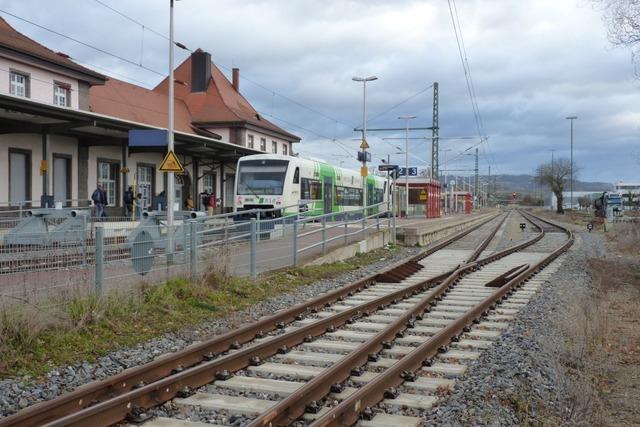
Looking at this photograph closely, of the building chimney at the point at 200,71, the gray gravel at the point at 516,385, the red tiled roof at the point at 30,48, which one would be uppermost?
the building chimney at the point at 200,71

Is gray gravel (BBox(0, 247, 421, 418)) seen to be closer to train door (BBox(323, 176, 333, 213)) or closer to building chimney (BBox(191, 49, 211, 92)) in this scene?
train door (BBox(323, 176, 333, 213))

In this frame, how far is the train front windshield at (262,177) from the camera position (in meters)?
28.2

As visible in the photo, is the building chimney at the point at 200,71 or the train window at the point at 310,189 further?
the building chimney at the point at 200,71

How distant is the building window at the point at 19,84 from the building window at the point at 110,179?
4.25 meters

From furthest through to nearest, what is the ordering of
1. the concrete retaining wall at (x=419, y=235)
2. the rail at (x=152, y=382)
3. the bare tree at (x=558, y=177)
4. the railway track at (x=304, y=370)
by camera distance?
the bare tree at (x=558, y=177) < the concrete retaining wall at (x=419, y=235) < the railway track at (x=304, y=370) < the rail at (x=152, y=382)

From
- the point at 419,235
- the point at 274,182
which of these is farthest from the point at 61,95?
the point at 419,235

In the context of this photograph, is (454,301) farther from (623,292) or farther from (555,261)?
(555,261)

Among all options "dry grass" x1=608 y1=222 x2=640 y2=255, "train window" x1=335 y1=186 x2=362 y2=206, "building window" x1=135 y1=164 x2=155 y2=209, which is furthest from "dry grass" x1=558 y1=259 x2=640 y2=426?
"building window" x1=135 y1=164 x2=155 y2=209

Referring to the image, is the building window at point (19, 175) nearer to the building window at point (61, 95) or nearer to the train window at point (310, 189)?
the building window at point (61, 95)

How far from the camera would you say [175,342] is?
8805 mm

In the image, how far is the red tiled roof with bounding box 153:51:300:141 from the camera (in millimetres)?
48844

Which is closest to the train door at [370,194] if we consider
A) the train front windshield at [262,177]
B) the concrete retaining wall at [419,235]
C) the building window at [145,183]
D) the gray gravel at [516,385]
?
the concrete retaining wall at [419,235]

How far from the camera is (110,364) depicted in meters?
7.55

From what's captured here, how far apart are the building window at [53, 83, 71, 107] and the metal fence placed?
649 inches
